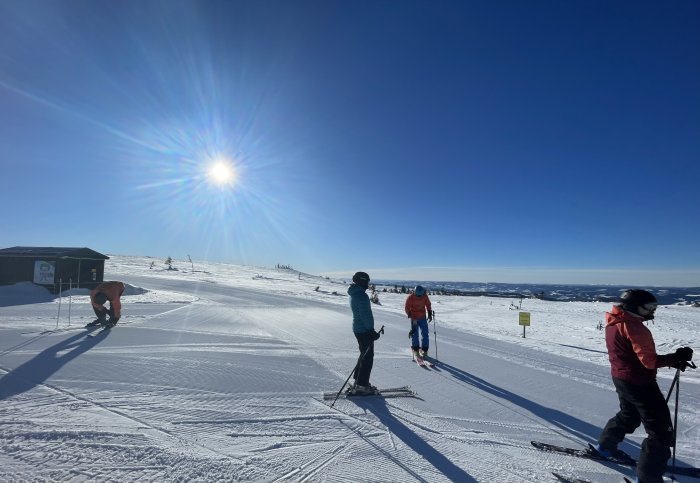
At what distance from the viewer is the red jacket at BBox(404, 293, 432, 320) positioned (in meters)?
8.61

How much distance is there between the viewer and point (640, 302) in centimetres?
347

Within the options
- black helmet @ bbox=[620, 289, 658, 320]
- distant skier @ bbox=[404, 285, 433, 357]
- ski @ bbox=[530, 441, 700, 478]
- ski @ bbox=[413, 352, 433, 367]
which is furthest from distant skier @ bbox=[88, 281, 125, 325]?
black helmet @ bbox=[620, 289, 658, 320]

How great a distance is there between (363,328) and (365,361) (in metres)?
0.53

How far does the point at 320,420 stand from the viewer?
178 inches

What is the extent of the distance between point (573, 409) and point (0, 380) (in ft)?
29.6

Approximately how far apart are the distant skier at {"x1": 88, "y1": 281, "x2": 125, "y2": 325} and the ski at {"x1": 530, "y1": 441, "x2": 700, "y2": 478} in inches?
462

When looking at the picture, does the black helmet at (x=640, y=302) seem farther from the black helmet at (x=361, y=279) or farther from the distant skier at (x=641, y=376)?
the black helmet at (x=361, y=279)

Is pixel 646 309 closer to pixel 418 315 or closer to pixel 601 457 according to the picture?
pixel 601 457

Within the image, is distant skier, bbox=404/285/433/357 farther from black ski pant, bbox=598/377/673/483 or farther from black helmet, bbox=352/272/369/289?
black ski pant, bbox=598/377/673/483

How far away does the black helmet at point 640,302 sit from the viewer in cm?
344

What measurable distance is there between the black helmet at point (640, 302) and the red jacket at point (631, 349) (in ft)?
0.19

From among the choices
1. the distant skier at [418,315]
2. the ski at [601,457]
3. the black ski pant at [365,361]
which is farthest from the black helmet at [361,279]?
the ski at [601,457]

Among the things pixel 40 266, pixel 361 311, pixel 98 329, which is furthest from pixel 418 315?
pixel 40 266

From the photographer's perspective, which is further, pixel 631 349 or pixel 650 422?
pixel 631 349
